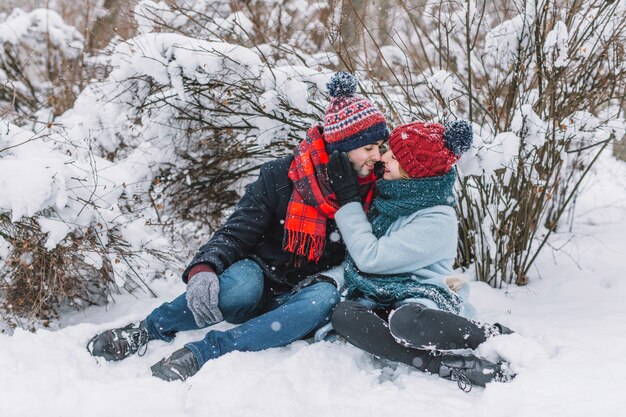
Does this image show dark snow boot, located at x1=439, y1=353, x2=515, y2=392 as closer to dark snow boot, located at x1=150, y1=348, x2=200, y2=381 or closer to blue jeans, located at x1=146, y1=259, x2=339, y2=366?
blue jeans, located at x1=146, y1=259, x2=339, y2=366

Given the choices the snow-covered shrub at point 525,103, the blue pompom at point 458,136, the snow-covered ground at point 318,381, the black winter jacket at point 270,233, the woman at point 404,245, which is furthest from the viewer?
the snow-covered shrub at point 525,103

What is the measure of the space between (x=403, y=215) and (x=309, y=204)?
47 centimetres

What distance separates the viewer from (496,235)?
3.44 m

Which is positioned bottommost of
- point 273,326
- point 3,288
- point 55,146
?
point 273,326

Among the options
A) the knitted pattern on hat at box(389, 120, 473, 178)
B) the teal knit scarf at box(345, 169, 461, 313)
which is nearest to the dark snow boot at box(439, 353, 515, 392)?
the teal knit scarf at box(345, 169, 461, 313)

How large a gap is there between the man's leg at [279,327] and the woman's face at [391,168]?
2.04 feet

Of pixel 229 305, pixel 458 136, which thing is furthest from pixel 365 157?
pixel 229 305

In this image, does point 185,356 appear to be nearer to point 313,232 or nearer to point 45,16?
point 313,232

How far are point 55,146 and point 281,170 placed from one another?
161 centimetres

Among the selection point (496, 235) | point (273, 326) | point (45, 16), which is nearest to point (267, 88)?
point (273, 326)

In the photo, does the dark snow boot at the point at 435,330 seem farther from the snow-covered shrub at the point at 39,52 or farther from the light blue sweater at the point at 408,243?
the snow-covered shrub at the point at 39,52

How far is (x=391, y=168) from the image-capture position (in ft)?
8.40

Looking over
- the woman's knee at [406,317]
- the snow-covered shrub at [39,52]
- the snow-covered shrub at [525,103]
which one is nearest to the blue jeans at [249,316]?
the woman's knee at [406,317]

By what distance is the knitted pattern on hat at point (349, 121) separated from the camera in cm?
264
